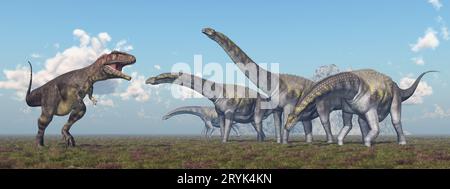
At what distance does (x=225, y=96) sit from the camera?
99.8 feet

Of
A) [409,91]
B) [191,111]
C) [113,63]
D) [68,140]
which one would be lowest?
[68,140]

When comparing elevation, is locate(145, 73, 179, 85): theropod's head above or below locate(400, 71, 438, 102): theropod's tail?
above

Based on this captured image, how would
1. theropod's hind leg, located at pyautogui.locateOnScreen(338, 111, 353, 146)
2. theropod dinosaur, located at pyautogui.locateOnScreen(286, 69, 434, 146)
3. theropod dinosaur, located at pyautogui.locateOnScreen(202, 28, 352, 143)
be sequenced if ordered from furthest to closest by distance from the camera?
theropod dinosaur, located at pyautogui.locateOnScreen(202, 28, 352, 143), theropod's hind leg, located at pyautogui.locateOnScreen(338, 111, 353, 146), theropod dinosaur, located at pyautogui.locateOnScreen(286, 69, 434, 146)

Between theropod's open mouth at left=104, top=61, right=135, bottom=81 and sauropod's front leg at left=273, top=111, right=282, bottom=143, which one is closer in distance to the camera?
theropod's open mouth at left=104, top=61, right=135, bottom=81

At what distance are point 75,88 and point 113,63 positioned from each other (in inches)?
86.0

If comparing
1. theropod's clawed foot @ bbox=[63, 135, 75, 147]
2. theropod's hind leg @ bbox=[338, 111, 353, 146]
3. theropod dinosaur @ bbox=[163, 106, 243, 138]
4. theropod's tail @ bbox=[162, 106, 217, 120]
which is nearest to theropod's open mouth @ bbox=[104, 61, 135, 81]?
theropod's clawed foot @ bbox=[63, 135, 75, 147]

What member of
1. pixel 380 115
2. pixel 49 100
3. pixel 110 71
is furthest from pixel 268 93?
pixel 49 100

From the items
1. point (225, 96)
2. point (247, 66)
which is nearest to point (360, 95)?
point (247, 66)

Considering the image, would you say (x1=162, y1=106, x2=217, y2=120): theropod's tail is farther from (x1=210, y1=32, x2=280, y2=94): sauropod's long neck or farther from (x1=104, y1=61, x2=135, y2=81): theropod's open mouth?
(x1=104, y1=61, x2=135, y2=81): theropod's open mouth

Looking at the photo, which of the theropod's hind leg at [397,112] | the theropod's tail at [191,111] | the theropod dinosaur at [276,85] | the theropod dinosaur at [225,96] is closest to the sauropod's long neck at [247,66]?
the theropod dinosaur at [276,85]

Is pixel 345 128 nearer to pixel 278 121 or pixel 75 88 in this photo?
pixel 278 121

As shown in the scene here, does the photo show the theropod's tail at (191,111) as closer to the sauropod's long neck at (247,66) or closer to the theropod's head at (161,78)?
the theropod's head at (161,78)

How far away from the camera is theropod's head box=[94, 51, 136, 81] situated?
21.5 meters

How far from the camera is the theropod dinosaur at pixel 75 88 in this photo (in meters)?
21.6
